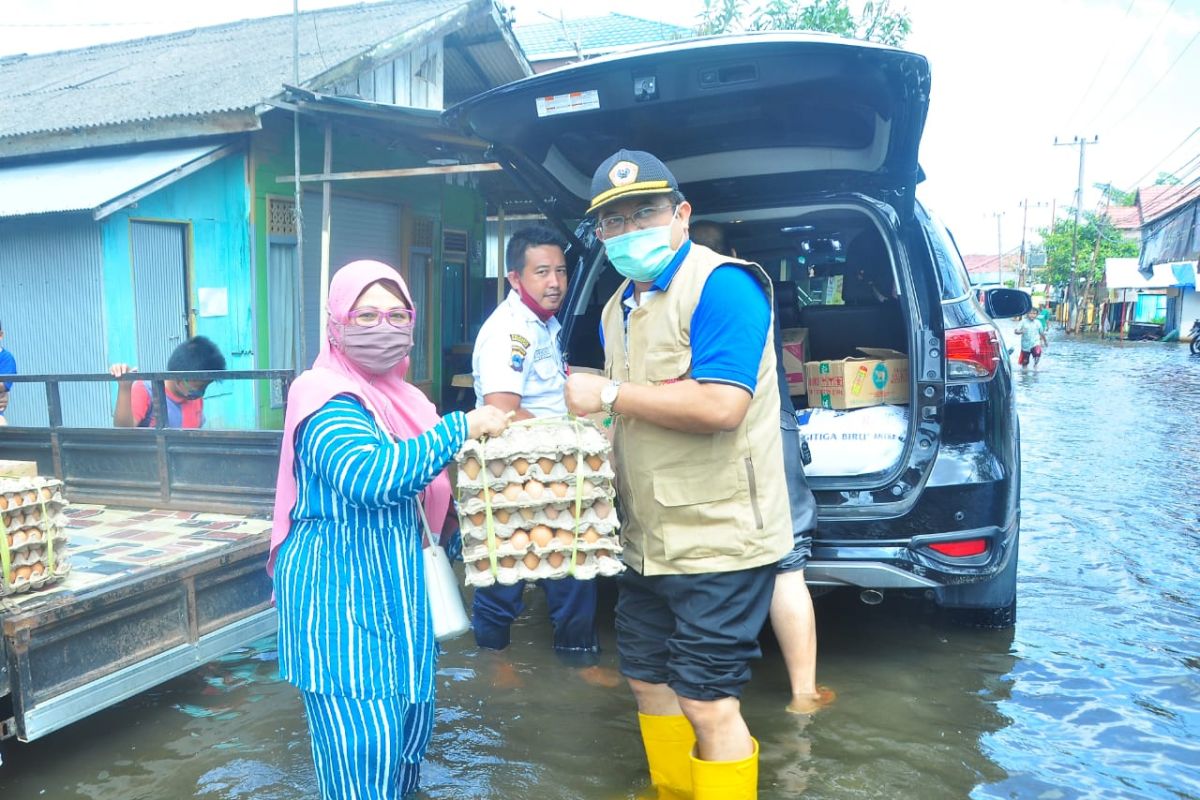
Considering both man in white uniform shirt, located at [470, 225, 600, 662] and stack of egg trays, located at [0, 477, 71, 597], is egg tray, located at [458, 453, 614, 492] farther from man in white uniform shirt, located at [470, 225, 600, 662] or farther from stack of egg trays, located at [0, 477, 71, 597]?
stack of egg trays, located at [0, 477, 71, 597]

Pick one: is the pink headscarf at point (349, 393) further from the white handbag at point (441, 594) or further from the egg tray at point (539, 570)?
the egg tray at point (539, 570)

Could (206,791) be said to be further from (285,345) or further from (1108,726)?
(285,345)

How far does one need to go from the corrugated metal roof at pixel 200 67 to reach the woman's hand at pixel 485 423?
699 centimetres

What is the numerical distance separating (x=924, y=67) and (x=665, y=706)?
208 cm

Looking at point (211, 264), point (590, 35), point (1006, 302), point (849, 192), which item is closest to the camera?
point (849, 192)

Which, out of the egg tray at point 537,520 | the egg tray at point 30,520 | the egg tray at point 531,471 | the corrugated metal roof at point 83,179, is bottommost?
the egg tray at point 30,520

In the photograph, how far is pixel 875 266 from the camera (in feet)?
15.9

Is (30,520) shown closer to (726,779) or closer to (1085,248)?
(726,779)

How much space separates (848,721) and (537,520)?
1.68 metres

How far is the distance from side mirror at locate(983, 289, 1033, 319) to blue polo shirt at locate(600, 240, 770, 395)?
294 cm

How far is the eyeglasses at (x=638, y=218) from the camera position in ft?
7.63

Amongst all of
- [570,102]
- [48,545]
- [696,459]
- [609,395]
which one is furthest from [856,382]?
[48,545]

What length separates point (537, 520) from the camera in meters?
2.25

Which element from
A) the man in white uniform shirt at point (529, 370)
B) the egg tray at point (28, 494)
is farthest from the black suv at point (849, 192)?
the egg tray at point (28, 494)
